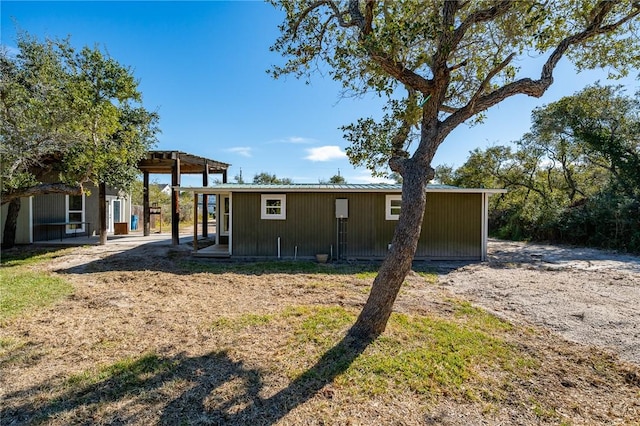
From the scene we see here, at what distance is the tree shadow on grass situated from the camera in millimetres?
2168

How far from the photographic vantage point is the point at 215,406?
91.2 inches

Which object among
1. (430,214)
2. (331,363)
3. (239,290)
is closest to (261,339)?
(331,363)

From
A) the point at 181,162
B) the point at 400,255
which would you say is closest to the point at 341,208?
the point at 400,255

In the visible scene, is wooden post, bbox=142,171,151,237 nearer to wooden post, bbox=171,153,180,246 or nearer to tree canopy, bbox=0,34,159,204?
tree canopy, bbox=0,34,159,204

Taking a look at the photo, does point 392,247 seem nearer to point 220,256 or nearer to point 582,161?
point 220,256

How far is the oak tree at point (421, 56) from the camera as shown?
3369 millimetres

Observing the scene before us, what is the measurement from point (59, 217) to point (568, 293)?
15248mm

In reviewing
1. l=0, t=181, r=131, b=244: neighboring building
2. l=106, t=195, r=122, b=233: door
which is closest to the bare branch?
l=0, t=181, r=131, b=244: neighboring building

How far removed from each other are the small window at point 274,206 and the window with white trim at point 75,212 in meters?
7.90

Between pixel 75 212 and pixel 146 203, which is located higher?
pixel 146 203

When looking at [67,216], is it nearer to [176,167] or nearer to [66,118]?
[176,167]

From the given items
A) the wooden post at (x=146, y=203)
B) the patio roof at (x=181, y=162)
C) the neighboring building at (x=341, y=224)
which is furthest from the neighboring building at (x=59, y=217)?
the neighboring building at (x=341, y=224)

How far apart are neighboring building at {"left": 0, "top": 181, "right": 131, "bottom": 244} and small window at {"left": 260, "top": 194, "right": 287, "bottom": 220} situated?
18.4 ft

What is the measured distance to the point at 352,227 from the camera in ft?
29.0
